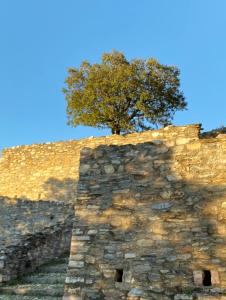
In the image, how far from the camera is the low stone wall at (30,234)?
14527mm

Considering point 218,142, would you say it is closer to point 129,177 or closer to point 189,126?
point 189,126

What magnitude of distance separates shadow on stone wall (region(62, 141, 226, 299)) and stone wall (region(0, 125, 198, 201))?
12.4 meters

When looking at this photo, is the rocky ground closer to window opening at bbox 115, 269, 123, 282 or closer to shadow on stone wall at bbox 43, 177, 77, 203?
window opening at bbox 115, 269, 123, 282

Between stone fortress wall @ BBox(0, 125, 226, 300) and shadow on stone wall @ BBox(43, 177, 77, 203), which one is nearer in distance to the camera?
stone fortress wall @ BBox(0, 125, 226, 300)

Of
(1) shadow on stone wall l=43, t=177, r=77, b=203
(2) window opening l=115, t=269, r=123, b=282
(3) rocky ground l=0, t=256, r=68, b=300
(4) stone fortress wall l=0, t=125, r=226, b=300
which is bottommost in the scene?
(3) rocky ground l=0, t=256, r=68, b=300

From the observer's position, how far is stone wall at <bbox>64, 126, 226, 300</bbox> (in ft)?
30.2

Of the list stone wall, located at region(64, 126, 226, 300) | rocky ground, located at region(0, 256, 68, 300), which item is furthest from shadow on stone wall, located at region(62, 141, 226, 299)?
rocky ground, located at region(0, 256, 68, 300)

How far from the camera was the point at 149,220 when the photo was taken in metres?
9.95

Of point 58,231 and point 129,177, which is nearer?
point 129,177

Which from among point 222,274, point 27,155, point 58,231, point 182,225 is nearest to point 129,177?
point 182,225

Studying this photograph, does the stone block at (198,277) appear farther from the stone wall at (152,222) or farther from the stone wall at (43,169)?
the stone wall at (43,169)

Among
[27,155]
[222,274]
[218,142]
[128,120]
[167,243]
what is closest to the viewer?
[222,274]

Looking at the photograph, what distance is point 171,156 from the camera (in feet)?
34.1

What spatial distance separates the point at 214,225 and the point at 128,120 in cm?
2071
